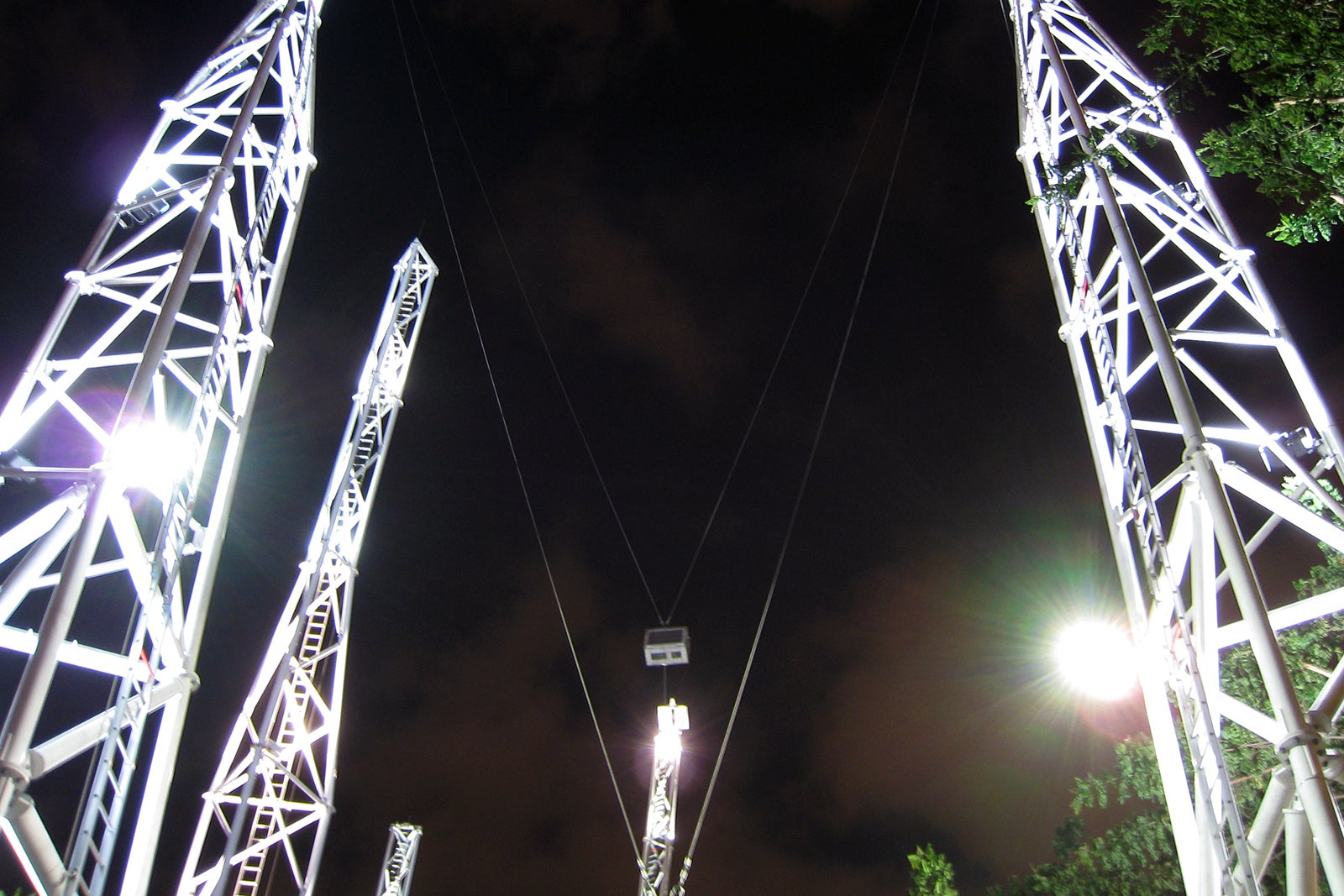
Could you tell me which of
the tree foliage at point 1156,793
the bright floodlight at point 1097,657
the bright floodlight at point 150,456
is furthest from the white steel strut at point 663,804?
the bright floodlight at point 150,456

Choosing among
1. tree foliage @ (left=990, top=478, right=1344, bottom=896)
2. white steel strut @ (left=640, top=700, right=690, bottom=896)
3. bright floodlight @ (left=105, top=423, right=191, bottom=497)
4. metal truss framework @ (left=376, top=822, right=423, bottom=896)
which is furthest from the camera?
metal truss framework @ (left=376, top=822, right=423, bottom=896)

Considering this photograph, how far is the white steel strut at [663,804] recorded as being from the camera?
2064cm

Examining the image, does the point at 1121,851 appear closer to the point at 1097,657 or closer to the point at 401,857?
the point at 1097,657

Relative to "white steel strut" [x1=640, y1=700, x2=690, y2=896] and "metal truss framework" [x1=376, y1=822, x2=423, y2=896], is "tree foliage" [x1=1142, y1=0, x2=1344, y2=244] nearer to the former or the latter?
"white steel strut" [x1=640, y1=700, x2=690, y2=896]

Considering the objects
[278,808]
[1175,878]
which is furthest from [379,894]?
[1175,878]

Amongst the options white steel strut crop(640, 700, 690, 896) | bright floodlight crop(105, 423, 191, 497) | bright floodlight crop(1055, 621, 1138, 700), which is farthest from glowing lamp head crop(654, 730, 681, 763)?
bright floodlight crop(105, 423, 191, 497)

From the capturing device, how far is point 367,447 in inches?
707

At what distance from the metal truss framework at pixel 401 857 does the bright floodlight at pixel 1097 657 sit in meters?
21.1

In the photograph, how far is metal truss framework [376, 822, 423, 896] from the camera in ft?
87.2


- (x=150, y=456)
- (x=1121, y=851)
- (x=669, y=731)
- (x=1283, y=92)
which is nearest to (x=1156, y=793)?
(x=1121, y=851)

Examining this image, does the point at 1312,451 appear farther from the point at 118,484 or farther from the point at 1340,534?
the point at 118,484

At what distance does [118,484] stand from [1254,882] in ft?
26.6

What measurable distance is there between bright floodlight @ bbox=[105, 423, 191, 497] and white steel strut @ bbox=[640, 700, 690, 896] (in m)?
15.0

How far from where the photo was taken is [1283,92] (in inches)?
354
